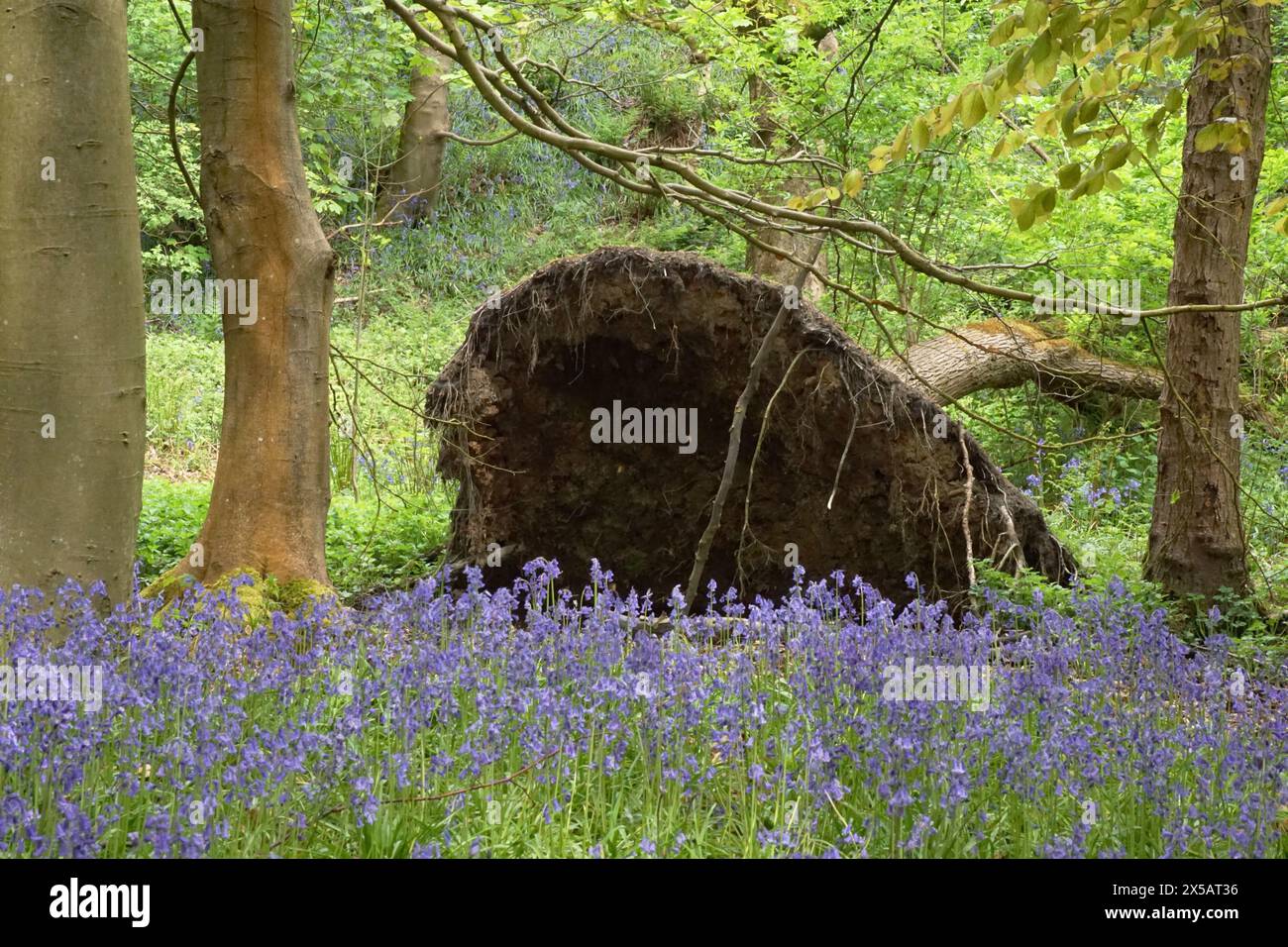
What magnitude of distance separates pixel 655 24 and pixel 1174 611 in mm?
9644

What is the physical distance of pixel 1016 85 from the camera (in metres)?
3.85

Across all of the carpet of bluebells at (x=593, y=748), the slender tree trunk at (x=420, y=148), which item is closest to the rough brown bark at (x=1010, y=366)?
the carpet of bluebells at (x=593, y=748)

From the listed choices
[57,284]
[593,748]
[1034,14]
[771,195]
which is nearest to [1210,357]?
[1034,14]

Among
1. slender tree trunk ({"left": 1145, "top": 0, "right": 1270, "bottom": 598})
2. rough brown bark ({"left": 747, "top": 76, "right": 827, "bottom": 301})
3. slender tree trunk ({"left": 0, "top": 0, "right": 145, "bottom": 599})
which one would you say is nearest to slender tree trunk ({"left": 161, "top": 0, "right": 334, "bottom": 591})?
slender tree trunk ({"left": 0, "top": 0, "right": 145, "bottom": 599})

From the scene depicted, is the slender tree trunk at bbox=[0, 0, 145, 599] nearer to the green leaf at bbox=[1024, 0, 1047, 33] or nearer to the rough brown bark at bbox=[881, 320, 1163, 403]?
the green leaf at bbox=[1024, 0, 1047, 33]

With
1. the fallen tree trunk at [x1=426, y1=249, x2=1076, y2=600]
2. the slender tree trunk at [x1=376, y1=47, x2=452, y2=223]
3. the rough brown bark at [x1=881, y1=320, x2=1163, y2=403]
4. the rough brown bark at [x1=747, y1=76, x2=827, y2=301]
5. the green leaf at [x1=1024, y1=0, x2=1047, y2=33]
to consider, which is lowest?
the fallen tree trunk at [x1=426, y1=249, x2=1076, y2=600]

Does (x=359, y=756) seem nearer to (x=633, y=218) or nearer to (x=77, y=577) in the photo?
(x=77, y=577)

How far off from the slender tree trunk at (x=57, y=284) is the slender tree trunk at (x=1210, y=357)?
571cm

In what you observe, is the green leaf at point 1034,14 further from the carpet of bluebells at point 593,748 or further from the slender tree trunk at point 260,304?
the slender tree trunk at point 260,304

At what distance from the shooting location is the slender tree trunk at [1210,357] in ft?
22.9

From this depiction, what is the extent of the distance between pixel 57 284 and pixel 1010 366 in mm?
8918

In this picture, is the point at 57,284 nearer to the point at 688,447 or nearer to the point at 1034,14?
the point at 1034,14

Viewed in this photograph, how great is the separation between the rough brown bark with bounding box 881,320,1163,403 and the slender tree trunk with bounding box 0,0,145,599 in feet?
23.9

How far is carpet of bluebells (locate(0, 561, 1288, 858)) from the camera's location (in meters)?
3.11
